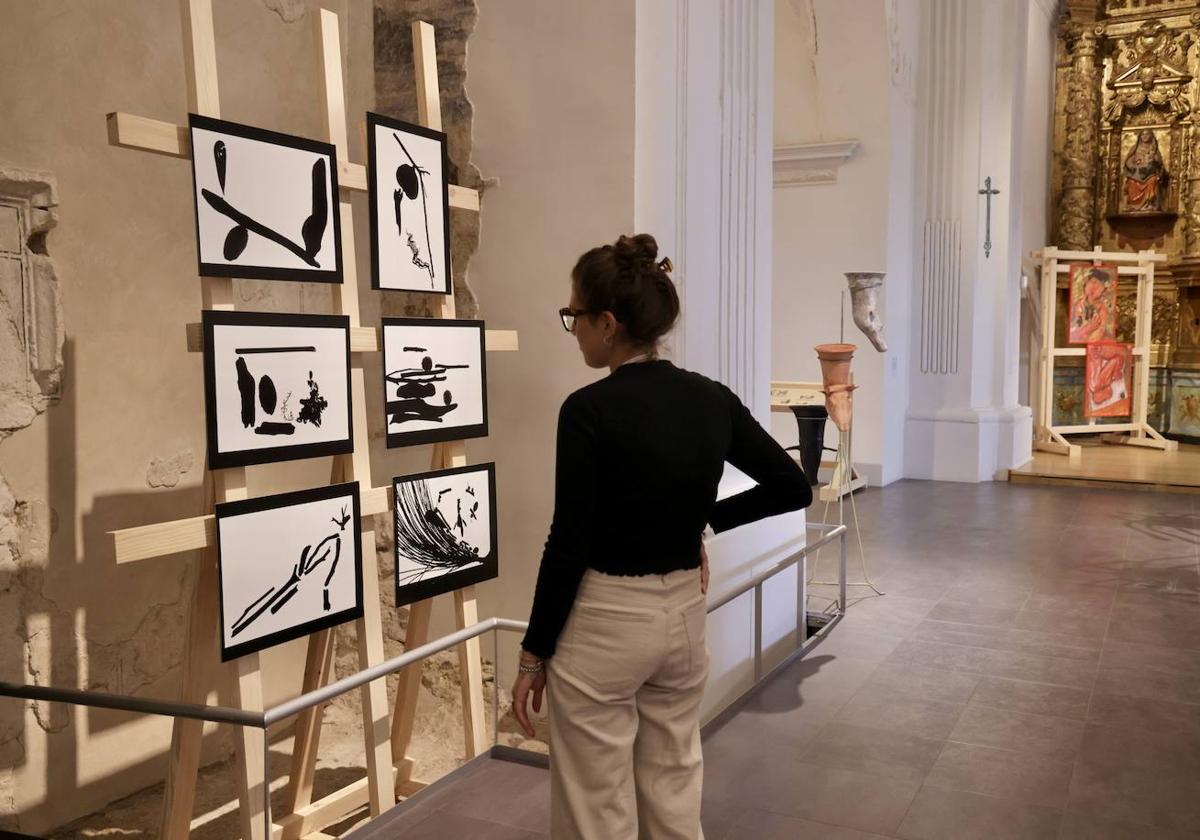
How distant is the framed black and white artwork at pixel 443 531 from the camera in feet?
10.5

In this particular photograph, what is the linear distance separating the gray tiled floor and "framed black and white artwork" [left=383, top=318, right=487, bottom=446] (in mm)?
1118

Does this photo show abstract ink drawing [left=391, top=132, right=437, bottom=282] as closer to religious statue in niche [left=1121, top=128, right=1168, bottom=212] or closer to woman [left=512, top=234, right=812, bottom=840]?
woman [left=512, top=234, right=812, bottom=840]

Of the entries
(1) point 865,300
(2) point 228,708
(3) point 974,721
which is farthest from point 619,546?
(1) point 865,300

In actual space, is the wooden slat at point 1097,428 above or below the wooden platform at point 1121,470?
above

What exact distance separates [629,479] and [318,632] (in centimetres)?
173

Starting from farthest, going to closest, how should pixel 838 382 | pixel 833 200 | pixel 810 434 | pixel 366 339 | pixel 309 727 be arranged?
pixel 833 200 < pixel 810 434 < pixel 838 382 < pixel 309 727 < pixel 366 339

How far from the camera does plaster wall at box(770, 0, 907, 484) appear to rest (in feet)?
30.5

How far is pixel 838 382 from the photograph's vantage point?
5266 millimetres

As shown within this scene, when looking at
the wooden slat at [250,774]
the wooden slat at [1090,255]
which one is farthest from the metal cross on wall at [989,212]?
the wooden slat at [250,774]

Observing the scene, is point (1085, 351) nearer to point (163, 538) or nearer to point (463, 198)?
point (463, 198)

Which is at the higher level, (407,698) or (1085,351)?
(1085,351)

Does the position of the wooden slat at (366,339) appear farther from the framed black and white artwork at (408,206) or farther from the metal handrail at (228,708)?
the metal handrail at (228,708)

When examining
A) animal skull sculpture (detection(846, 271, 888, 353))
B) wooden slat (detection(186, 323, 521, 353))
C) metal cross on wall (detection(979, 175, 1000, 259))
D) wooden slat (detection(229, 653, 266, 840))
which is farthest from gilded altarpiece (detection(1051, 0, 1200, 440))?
wooden slat (detection(229, 653, 266, 840))

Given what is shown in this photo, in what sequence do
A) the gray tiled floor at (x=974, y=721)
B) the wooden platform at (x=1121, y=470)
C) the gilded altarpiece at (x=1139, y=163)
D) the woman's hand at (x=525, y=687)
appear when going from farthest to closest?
the gilded altarpiece at (x=1139, y=163), the wooden platform at (x=1121, y=470), the gray tiled floor at (x=974, y=721), the woman's hand at (x=525, y=687)
